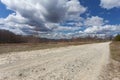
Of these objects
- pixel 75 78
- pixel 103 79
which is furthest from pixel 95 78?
pixel 75 78

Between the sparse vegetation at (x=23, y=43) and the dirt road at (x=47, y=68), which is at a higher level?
the sparse vegetation at (x=23, y=43)

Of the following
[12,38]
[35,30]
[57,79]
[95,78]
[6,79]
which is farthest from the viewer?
[12,38]

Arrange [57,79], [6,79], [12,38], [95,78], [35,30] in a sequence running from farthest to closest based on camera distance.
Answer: [12,38] < [35,30] < [95,78] < [57,79] < [6,79]

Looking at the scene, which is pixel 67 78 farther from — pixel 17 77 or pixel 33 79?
pixel 17 77

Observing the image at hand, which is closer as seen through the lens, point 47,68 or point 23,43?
point 47,68

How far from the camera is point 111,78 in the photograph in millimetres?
8867

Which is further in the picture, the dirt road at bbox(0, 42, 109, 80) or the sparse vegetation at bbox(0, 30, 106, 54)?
the sparse vegetation at bbox(0, 30, 106, 54)

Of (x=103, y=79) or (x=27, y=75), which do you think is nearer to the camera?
(x=27, y=75)

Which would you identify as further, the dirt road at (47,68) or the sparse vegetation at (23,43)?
the sparse vegetation at (23,43)

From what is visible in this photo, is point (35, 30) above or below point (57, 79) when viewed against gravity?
above

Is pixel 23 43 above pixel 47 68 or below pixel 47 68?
above

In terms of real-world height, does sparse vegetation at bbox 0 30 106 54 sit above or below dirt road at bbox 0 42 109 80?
above

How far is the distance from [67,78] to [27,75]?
76.6 inches

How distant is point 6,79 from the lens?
7062mm
